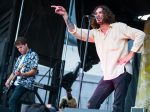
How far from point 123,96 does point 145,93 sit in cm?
17

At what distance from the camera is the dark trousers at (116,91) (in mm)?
3000

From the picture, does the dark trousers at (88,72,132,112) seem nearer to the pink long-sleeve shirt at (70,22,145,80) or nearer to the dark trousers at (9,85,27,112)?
the pink long-sleeve shirt at (70,22,145,80)

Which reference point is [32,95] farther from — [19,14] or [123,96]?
[123,96]

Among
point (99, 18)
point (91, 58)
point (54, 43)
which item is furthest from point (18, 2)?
point (99, 18)

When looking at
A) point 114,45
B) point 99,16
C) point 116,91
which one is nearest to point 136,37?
point 114,45

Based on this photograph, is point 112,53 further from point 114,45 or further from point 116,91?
point 116,91

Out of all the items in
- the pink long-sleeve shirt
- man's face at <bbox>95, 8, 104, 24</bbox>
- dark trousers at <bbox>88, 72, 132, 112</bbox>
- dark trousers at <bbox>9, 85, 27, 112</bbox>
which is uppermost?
man's face at <bbox>95, 8, 104, 24</bbox>

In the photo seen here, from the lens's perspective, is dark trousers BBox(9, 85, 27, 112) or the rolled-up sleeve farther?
dark trousers BBox(9, 85, 27, 112)

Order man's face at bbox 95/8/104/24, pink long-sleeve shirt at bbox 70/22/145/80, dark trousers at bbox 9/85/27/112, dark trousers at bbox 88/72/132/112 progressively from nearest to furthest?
dark trousers at bbox 88/72/132/112
pink long-sleeve shirt at bbox 70/22/145/80
man's face at bbox 95/8/104/24
dark trousers at bbox 9/85/27/112

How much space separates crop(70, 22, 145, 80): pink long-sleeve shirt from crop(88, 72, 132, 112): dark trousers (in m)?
0.04

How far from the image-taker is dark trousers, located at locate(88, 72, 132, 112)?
3.00 m

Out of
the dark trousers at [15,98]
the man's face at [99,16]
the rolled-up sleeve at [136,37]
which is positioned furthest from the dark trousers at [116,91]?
the dark trousers at [15,98]

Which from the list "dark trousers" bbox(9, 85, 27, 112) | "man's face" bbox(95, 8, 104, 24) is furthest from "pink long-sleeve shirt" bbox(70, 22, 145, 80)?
"dark trousers" bbox(9, 85, 27, 112)

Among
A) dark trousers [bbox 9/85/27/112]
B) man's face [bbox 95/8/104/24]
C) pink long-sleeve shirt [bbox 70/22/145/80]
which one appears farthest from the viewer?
dark trousers [bbox 9/85/27/112]
